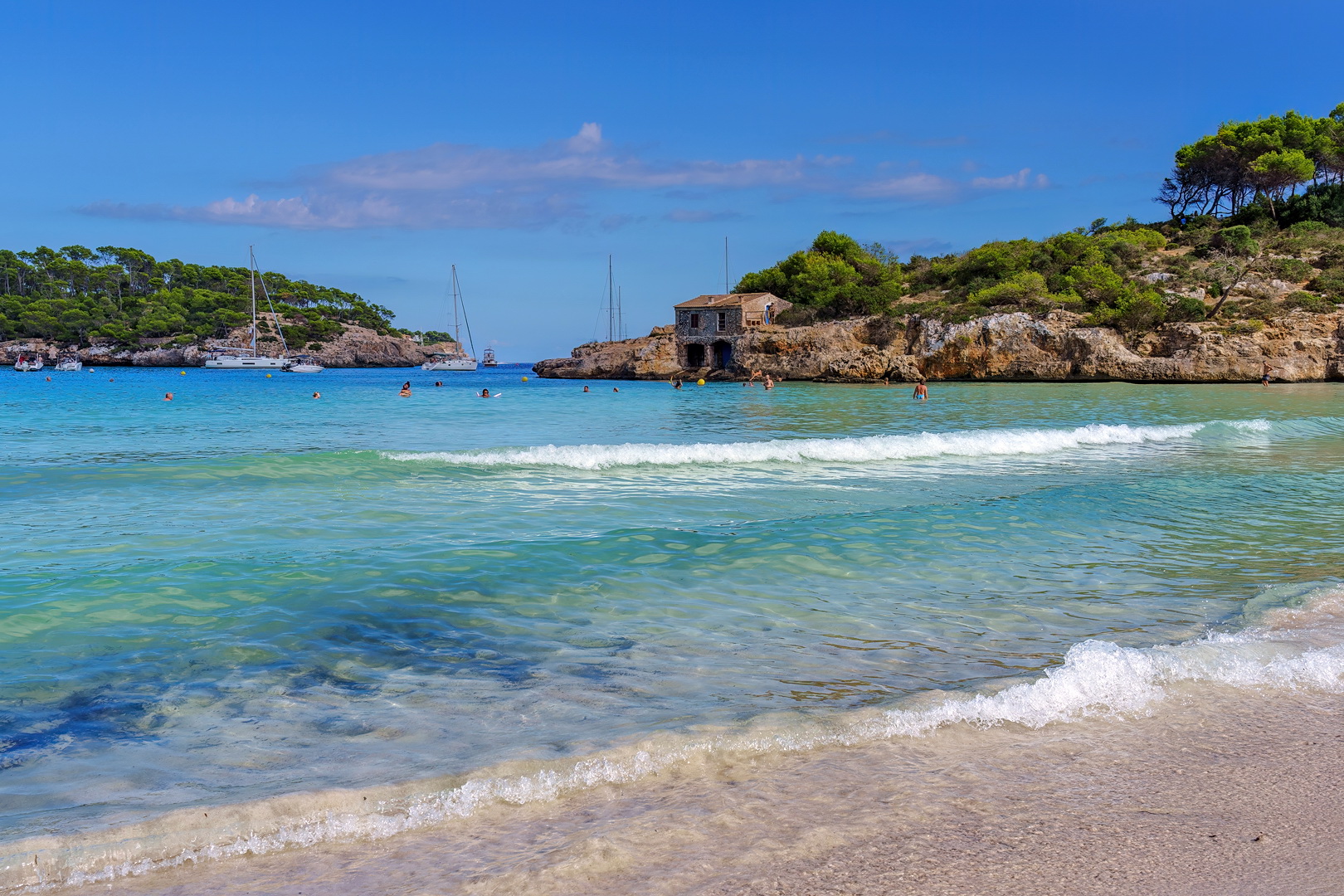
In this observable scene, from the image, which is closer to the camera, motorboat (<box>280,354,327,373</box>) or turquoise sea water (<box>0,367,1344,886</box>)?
turquoise sea water (<box>0,367,1344,886</box>)

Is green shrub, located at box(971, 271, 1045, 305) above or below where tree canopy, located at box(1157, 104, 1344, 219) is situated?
below

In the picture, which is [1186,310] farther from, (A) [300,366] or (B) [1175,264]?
(A) [300,366]

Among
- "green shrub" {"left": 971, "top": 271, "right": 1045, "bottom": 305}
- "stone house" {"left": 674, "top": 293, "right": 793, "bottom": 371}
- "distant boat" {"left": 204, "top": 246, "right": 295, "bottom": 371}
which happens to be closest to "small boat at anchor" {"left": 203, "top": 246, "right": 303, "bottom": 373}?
"distant boat" {"left": 204, "top": 246, "right": 295, "bottom": 371}

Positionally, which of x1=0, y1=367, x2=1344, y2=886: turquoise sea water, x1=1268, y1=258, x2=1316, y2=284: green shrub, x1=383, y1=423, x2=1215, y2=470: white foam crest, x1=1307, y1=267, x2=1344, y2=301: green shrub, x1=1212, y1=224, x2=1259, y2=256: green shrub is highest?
x1=1212, y1=224, x2=1259, y2=256: green shrub

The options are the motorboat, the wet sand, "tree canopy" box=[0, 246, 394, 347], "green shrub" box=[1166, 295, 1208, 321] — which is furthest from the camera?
"tree canopy" box=[0, 246, 394, 347]

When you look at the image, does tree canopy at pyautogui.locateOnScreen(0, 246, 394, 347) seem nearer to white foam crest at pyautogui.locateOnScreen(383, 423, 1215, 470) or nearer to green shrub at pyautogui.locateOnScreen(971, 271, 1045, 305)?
green shrub at pyautogui.locateOnScreen(971, 271, 1045, 305)

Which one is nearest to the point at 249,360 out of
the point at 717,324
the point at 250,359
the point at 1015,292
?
the point at 250,359

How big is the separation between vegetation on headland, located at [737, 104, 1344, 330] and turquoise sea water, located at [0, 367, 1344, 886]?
53740 mm

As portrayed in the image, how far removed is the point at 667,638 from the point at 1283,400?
126ft

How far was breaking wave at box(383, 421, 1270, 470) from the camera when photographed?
1577cm

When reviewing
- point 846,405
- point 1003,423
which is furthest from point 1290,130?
point 1003,423

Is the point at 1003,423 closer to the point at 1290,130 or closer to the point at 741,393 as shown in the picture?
the point at 741,393

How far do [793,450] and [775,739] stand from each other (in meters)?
13.8

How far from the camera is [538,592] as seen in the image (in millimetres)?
6727
